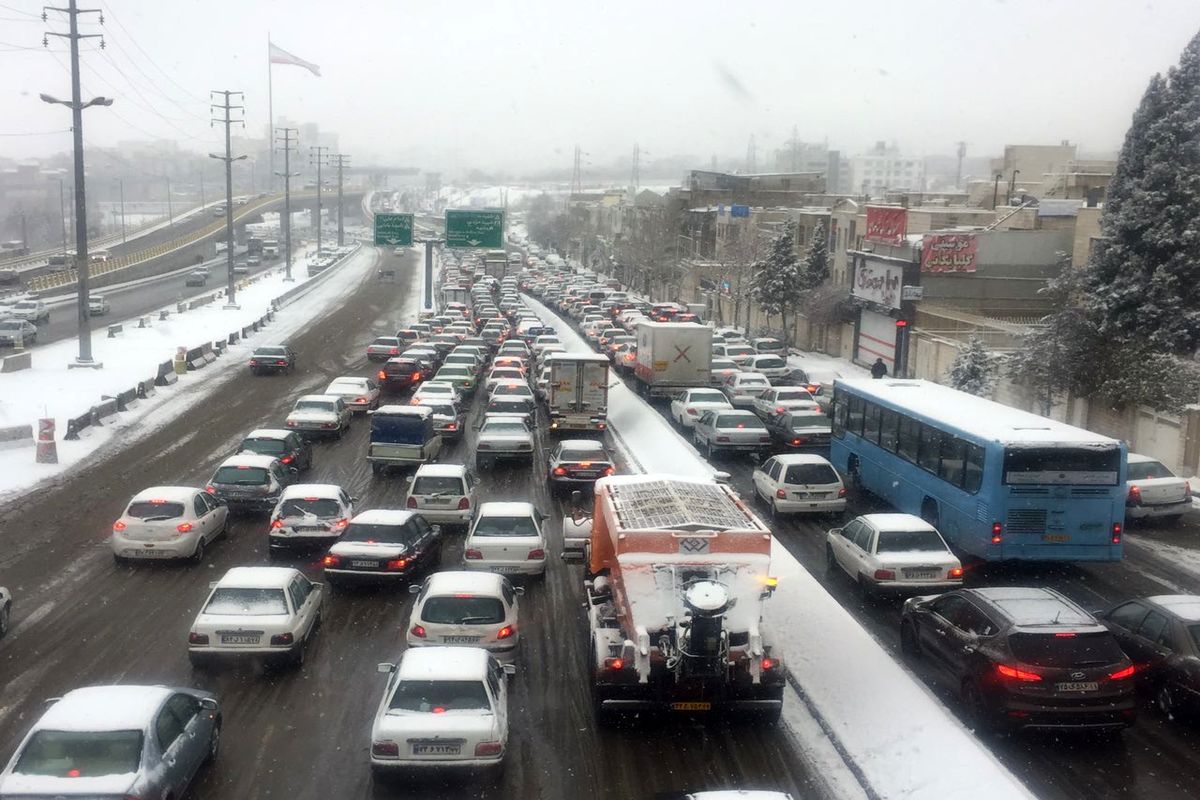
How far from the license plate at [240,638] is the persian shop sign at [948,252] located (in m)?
40.1

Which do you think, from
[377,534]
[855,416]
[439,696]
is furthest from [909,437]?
[439,696]

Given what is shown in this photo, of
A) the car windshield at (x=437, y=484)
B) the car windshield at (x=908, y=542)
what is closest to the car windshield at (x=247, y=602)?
the car windshield at (x=437, y=484)

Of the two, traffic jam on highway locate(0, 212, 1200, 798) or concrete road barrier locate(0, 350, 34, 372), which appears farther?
concrete road barrier locate(0, 350, 34, 372)

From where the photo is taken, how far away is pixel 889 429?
23859mm

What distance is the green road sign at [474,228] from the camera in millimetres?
72562

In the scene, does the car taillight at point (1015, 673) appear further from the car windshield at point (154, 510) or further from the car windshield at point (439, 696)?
the car windshield at point (154, 510)

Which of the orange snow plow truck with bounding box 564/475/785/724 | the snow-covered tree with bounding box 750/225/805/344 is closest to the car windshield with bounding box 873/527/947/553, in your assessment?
the orange snow plow truck with bounding box 564/475/785/724

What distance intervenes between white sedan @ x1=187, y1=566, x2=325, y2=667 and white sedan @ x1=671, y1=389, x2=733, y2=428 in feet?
69.1

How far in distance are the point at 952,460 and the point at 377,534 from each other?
980 cm

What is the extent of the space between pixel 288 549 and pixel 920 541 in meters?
10.4

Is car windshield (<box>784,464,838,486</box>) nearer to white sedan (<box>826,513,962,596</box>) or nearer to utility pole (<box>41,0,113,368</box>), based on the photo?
white sedan (<box>826,513,962,596</box>)

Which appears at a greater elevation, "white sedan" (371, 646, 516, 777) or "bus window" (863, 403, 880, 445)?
"bus window" (863, 403, 880, 445)

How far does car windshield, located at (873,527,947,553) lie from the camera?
17.5m

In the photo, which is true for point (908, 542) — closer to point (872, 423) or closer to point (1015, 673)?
point (1015, 673)
